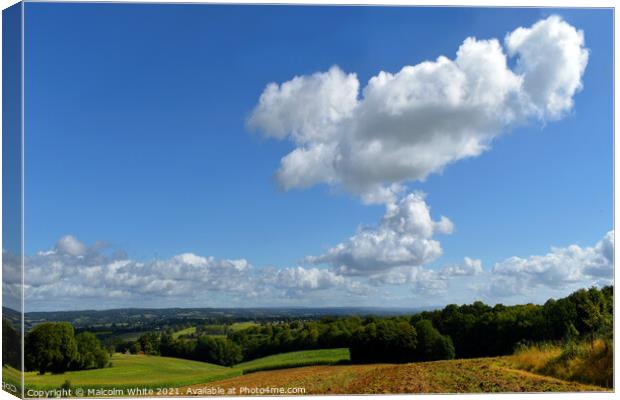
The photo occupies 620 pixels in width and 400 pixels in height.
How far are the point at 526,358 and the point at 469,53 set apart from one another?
7388 mm

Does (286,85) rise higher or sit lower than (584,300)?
higher

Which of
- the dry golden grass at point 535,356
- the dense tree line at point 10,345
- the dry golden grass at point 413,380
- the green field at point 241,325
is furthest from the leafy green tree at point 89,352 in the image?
the dry golden grass at point 535,356

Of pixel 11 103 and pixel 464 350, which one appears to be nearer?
pixel 11 103

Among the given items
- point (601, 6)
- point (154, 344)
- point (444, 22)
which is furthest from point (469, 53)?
point (154, 344)

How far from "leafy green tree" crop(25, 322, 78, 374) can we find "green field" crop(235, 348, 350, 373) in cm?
393

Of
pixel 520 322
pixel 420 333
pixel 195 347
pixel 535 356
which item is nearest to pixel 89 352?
pixel 195 347

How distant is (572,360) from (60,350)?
12.0 meters

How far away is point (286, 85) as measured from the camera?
15992mm

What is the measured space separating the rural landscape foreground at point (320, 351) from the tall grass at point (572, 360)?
0.08 feet

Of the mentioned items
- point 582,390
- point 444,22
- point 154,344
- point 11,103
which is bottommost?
point 582,390

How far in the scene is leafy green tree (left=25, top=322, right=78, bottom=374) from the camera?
612 inches

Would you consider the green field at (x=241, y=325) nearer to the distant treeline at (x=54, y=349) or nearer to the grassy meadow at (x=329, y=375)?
the grassy meadow at (x=329, y=375)

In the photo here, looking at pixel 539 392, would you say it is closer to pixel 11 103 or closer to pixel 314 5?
pixel 314 5

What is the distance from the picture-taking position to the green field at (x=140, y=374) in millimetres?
15508
